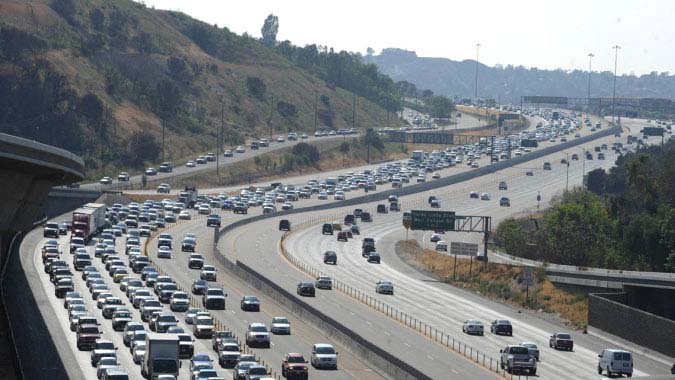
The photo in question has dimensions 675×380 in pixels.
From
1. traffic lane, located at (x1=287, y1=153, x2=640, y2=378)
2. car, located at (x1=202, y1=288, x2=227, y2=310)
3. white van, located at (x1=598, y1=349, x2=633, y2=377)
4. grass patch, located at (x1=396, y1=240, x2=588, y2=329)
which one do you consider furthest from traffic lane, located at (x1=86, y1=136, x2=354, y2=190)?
white van, located at (x1=598, y1=349, x2=633, y2=377)

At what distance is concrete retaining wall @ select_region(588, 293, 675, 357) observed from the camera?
219 feet

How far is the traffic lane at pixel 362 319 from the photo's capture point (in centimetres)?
5881

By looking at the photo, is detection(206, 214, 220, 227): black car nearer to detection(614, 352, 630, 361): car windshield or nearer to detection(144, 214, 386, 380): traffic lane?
detection(144, 214, 386, 380): traffic lane

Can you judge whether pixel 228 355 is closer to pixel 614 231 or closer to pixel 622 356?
pixel 622 356

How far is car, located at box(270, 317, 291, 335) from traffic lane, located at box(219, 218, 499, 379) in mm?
3734

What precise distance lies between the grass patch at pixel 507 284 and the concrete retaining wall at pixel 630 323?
2233mm

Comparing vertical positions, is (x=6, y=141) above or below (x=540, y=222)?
above

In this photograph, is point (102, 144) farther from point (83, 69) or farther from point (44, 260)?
point (44, 260)

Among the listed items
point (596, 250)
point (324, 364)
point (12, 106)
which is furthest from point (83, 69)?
point (324, 364)

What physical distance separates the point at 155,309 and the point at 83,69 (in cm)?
13467

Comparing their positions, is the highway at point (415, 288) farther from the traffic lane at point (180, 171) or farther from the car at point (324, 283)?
the traffic lane at point (180, 171)

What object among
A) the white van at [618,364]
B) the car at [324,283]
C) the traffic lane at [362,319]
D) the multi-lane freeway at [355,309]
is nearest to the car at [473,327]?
the multi-lane freeway at [355,309]

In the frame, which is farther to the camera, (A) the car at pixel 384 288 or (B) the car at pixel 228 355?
(A) the car at pixel 384 288

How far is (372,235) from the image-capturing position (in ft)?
436
